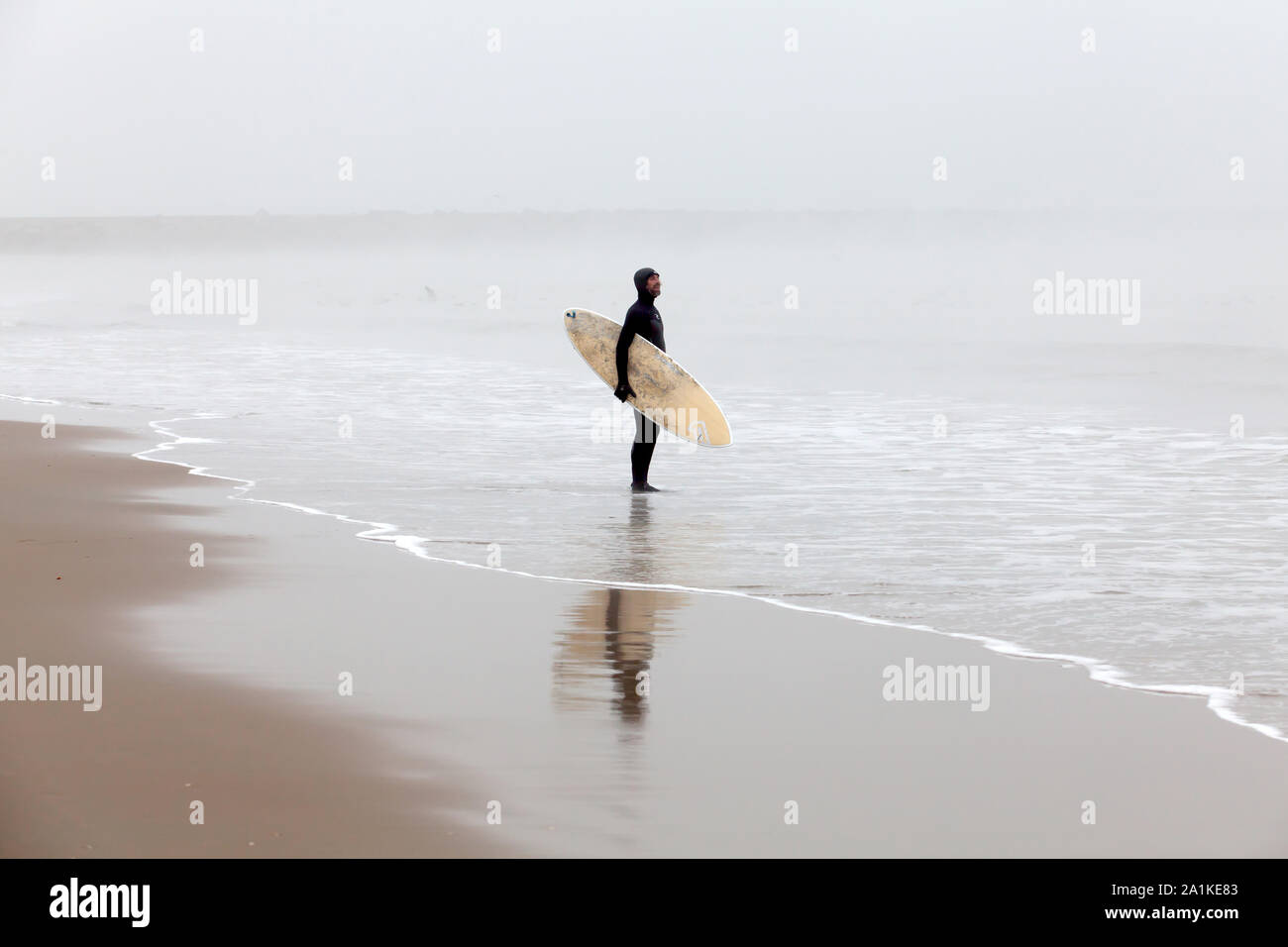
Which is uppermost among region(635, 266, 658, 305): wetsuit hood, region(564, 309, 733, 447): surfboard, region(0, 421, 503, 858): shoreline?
region(635, 266, 658, 305): wetsuit hood

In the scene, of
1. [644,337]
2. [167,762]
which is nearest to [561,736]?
[167,762]

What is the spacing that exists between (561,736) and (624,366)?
22.4 feet

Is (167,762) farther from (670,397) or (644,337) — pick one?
(670,397)

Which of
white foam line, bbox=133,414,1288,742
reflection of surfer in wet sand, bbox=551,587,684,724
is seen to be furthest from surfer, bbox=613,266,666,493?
reflection of surfer in wet sand, bbox=551,587,684,724

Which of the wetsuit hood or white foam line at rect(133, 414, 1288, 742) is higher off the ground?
the wetsuit hood

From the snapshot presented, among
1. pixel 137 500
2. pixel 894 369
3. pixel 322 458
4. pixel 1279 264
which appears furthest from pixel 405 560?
pixel 1279 264

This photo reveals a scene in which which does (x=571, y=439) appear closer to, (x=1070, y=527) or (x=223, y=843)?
(x=1070, y=527)

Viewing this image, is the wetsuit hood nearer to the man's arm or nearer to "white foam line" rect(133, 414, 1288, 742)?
the man's arm

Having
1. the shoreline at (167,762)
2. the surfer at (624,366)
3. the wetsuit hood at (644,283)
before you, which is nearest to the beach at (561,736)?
the shoreline at (167,762)

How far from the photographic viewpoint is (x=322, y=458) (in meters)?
14.1

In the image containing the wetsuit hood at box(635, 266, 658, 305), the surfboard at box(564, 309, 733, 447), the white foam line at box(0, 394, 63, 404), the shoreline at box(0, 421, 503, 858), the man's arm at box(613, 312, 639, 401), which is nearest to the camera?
the shoreline at box(0, 421, 503, 858)

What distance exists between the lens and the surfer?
1227cm

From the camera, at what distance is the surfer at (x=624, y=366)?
1227 cm
